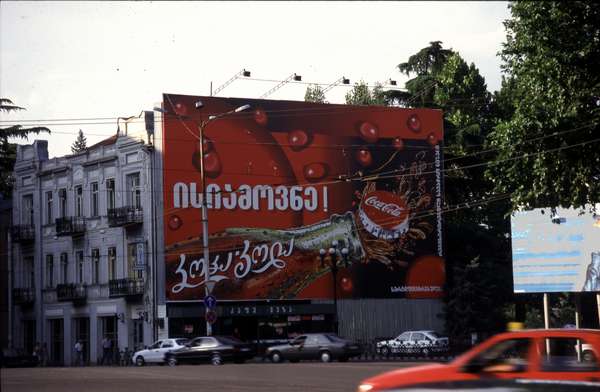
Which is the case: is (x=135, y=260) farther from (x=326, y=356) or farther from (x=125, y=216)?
(x=326, y=356)

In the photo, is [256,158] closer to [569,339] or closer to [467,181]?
[467,181]

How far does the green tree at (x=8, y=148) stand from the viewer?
5212 centimetres

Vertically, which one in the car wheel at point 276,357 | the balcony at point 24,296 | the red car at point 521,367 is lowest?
the car wheel at point 276,357

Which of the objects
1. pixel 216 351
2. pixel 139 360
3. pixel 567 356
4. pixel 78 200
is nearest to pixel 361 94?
pixel 78 200

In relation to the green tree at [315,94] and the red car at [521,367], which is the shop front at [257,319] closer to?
the green tree at [315,94]

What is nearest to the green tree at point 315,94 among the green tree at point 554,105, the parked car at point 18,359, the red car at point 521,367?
the parked car at point 18,359

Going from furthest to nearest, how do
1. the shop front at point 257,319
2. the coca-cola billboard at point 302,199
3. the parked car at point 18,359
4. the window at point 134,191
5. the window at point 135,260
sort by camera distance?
the window at point 134,191 → the window at point 135,260 → the coca-cola billboard at point 302,199 → the shop front at point 257,319 → the parked car at point 18,359

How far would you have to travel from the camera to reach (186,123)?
5803cm

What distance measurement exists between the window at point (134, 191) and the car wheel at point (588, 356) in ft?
153

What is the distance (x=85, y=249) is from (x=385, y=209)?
18.1 meters

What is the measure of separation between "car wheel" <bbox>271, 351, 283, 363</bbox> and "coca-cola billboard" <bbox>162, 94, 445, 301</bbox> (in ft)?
29.2

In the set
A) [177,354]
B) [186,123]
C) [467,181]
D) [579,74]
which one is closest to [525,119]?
[579,74]

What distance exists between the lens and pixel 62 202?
66.3 m

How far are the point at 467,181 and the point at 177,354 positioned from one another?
28.4 meters
